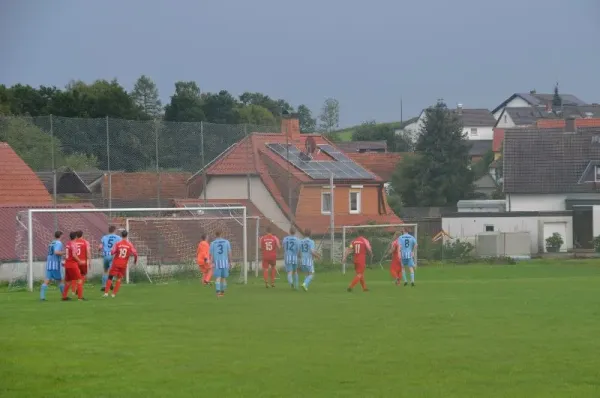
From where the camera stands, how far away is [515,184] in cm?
8088

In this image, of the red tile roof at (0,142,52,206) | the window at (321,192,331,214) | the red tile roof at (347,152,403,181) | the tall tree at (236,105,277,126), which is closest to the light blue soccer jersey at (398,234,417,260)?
the red tile roof at (0,142,52,206)

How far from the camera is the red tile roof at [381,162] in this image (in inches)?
3974

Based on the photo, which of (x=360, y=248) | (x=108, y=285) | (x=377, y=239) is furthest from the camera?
(x=377, y=239)

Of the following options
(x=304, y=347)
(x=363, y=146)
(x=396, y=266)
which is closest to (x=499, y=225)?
(x=396, y=266)

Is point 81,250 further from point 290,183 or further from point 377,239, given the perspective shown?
point 377,239

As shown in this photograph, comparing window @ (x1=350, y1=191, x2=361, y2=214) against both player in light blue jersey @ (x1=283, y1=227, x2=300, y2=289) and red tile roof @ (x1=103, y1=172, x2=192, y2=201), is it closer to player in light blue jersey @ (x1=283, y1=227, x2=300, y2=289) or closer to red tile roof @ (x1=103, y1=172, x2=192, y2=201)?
red tile roof @ (x1=103, y1=172, x2=192, y2=201)

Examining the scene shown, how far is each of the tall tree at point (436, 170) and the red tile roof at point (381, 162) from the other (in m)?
3.92

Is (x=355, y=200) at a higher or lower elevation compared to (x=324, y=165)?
lower

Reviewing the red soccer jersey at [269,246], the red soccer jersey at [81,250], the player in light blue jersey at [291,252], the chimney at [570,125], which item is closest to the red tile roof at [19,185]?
the red soccer jersey at [269,246]

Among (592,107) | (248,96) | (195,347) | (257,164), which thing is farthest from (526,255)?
(592,107)

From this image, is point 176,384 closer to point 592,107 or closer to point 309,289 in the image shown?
point 309,289

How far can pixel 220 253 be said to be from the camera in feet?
97.9

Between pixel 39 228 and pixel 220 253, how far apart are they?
50.3ft

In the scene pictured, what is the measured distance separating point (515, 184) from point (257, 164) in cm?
3019
